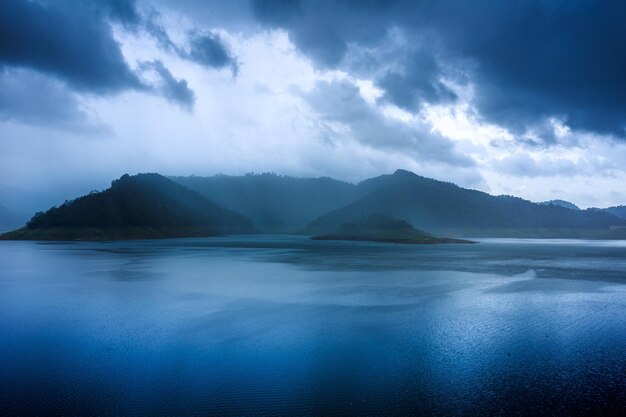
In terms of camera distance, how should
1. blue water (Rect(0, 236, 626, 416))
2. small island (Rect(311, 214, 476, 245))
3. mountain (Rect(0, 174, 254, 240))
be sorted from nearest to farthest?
blue water (Rect(0, 236, 626, 416)) < small island (Rect(311, 214, 476, 245)) < mountain (Rect(0, 174, 254, 240))

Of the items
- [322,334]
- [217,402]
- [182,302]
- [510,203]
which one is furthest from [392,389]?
[510,203]

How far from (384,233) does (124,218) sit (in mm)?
76399

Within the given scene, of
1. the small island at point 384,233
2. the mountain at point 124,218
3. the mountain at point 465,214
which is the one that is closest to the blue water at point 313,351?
the small island at point 384,233

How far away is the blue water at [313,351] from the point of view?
26.6 ft

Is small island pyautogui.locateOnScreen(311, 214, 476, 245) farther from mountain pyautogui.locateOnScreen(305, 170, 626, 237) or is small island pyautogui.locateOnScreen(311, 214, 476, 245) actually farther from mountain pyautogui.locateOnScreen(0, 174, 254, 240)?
mountain pyautogui.locateOnScreen(0, 174, 254, 240)

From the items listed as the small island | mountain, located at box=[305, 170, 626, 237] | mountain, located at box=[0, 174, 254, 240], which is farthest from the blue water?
mountain, located at box=[305, 170, 626, 237]

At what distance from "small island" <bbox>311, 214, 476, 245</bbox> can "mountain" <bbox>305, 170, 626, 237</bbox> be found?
113ft

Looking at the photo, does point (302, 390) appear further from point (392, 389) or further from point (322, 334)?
point (322, 334)

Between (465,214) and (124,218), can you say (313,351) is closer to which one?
(124,218)

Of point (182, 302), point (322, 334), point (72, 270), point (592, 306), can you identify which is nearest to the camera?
point (322, 334)

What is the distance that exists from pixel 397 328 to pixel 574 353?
5419mm

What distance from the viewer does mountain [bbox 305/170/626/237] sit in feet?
472

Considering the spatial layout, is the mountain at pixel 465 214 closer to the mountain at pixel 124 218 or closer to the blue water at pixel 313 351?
the mountain at pixel 124 218

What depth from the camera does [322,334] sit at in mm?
13344
